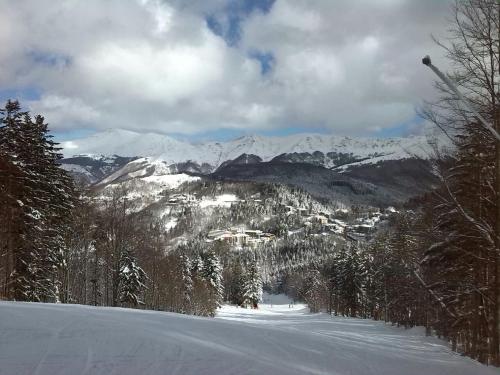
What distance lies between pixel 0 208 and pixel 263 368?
69.3 ft

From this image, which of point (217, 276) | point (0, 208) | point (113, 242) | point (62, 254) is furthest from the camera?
point (217, 276)

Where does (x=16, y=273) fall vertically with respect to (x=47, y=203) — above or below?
below

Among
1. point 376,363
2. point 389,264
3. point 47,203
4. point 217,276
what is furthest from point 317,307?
point 376,363

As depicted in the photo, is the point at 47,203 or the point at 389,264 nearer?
the point at 47,203

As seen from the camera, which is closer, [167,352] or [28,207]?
[167,352]

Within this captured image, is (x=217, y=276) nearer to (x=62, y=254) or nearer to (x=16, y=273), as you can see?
→ (x=62, y=254)

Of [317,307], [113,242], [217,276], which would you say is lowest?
[317,307]

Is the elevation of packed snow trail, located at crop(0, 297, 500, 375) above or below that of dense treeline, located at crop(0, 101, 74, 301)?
below

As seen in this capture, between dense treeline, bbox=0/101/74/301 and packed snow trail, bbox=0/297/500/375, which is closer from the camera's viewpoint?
packed snow trail, bbox=0/297/500/375

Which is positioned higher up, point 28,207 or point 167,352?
point 28,207

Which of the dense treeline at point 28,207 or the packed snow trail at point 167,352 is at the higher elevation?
the dense treeline at point 28,207

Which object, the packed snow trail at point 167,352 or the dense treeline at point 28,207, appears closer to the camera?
the packed snow trail at point 167,352

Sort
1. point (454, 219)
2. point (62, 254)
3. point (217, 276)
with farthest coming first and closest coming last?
1. point (217, 276)
2. point (62, 254)
3. point (454, 219)

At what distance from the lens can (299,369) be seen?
10.6 metres
